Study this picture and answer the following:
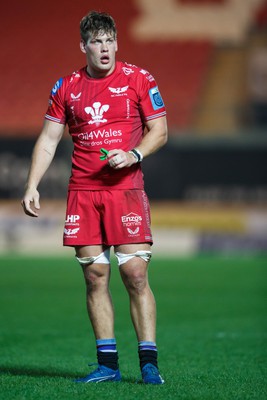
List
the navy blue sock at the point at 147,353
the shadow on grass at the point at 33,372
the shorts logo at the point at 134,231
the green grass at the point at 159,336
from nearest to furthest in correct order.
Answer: the green grass at the point at 159,336 < the navy blue sock at the point at 147,353 < the shorts logo at the point at 134,231 < the shadow on grass at the point at 33,372

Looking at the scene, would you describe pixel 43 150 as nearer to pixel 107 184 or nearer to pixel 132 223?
pixel 107 184

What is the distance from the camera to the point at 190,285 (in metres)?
13.3

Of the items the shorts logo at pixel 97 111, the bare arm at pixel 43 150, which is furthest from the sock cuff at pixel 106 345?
the shorts logo at pixel 97 111

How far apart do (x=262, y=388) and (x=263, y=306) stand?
17.9ft

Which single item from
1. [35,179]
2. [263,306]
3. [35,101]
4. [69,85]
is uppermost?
[35,101]

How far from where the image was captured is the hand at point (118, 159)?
5137mm

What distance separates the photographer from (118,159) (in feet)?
16.9

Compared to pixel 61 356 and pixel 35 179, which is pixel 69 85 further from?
pixel 61 356

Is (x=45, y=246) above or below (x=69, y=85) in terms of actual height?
below

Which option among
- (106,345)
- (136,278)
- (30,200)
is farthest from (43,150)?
(106,345)

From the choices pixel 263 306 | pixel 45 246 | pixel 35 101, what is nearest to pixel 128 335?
pixel 263 306

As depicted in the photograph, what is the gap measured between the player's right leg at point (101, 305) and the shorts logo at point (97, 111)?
0.72 m

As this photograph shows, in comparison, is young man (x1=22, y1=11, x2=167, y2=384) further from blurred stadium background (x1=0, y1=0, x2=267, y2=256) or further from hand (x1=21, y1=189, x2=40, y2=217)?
blurred stadium background (x1=0, y1=0, x2=267, y2=256)

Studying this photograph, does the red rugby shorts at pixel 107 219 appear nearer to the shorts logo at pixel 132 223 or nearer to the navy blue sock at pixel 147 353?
the shorts logo at pixel 132 223
